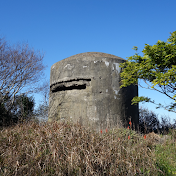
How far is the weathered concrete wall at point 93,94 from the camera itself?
5.80m

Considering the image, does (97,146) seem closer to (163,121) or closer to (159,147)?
(159,147)

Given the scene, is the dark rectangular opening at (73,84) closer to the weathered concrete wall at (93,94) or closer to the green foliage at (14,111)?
the weathered concrete wall at (93,94)

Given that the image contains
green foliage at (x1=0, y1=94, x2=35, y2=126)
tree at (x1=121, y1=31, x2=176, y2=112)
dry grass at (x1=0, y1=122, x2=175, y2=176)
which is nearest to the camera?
dry grass at (x1=0, y1=122, x2=175, y2=176)

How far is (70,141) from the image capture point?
3.22 m

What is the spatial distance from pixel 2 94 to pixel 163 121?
8380 mm

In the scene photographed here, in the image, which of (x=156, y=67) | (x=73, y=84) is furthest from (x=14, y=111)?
(x=156, y=67)

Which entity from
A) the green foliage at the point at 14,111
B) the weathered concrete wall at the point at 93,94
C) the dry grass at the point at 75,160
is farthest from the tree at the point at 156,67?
the green foliage at the point at 14,111

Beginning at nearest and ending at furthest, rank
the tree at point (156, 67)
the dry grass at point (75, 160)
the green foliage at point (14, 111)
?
the dry grass at point (75, 160), the tree at point (156, 67), the green foliage at point (14, 111)

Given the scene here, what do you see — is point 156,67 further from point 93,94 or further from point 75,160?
point 75,160

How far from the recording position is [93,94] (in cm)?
591

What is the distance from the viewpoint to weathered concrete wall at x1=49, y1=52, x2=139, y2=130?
19.0 ft

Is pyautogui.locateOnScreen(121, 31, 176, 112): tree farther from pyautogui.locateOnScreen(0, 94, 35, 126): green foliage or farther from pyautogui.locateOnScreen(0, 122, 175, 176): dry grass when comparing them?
pyautogui.locateOnScreen(0, 94, 35, 126): green foliage

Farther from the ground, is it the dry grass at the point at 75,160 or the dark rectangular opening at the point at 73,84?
the dark rectangular opening at the point at 73,84

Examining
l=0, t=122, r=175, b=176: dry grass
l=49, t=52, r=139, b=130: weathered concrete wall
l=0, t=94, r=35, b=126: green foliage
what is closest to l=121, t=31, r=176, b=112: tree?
l=49, t=52, r=139, b=130: weathered concrete wall
